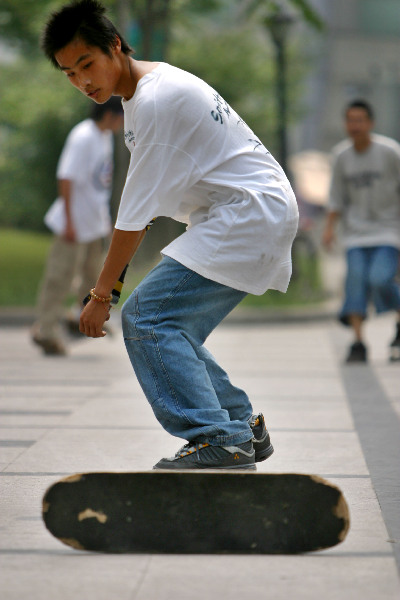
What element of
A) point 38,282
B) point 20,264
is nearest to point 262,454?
point 38,282

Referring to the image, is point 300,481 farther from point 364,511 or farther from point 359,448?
point 359,448

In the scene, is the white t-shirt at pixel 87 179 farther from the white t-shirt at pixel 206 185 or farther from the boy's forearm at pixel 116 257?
the boy's forearm at pixel 116 257

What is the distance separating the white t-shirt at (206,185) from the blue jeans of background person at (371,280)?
4.42 meters

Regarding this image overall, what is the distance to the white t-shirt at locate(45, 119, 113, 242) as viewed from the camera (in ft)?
29.3

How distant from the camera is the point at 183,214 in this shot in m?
3.95

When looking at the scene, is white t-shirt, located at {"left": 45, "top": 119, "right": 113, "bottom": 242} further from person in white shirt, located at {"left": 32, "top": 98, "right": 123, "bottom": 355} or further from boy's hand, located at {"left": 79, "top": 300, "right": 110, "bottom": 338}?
boy's hand, located at {"left": 79, "top": 300, "right": 110, "bottom": 338}

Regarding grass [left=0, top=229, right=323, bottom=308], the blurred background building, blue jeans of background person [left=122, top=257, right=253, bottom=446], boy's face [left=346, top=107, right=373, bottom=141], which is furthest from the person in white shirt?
the blurred background building

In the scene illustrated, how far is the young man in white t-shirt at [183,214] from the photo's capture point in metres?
3.60

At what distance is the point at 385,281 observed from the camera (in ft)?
27.0

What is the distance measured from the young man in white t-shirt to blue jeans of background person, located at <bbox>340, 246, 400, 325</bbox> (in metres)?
4.43

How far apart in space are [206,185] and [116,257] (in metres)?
0.39

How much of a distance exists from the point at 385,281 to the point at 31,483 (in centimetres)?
450

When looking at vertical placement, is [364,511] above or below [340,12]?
above
